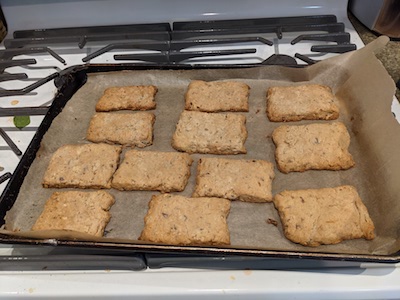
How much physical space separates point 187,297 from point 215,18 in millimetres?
1231

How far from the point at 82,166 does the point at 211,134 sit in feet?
1.47

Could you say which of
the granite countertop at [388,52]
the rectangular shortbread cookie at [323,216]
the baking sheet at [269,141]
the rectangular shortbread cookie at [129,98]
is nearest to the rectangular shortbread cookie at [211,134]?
the baking sheet at [269,141]

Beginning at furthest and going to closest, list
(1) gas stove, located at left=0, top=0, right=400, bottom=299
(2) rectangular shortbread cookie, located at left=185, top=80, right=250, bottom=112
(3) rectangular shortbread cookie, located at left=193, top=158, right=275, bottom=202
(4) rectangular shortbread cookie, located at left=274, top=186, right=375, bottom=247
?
(2) rectangular shortbread cookie, located at left=185, top=80, right=250, bottom=112 < (1) gas stove, located at left=0, top=0, right=400, bottom=299 < (3) rectangular shortbread cookie, located at left=193, top=158, right=275, bottom=202 < (4) rectangular shortbread cookie, located at left=274, top=186, right=375, bottom=247

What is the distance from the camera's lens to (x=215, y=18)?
1688 millimetres

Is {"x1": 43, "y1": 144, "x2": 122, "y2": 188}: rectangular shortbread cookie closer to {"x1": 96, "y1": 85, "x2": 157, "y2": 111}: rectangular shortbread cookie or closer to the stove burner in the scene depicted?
{"x1": 96, "y1": 85, "x2": 157, "y2": 111}: rectangular shortbread cookie

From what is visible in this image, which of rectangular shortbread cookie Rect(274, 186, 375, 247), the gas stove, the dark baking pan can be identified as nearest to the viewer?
the dark baking pan

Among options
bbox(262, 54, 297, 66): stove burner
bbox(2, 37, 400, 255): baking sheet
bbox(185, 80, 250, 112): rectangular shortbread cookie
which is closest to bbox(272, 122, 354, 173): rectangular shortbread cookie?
bbox(2, 37, 400, 255): baking sheet

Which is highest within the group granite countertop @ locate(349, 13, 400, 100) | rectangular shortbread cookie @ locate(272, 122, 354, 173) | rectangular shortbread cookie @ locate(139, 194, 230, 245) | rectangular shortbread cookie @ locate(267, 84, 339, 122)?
granite countertop @ locate(349, 13, 400, 100)

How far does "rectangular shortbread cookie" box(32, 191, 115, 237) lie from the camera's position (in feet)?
3.49

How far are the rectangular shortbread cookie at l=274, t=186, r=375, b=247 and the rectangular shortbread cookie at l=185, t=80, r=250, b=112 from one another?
0.42 metres

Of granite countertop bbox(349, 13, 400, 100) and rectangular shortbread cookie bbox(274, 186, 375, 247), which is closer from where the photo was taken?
rectangular shortbread cookie bbox(274, 186, 375, 247)

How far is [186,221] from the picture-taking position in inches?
41.6

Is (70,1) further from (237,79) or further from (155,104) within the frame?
(237,79)

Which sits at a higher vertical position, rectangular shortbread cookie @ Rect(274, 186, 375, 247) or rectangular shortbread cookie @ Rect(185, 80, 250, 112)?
rectangular shortbread cookie @ Rect(185, 80, 250, 112)
